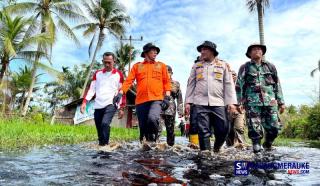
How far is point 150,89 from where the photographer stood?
23.4 ft

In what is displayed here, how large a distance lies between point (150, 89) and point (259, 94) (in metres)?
2.01

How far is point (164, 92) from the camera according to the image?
24.3 ft

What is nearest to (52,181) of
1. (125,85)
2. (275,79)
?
(125,85)

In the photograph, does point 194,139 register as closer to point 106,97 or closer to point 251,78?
point 106,97

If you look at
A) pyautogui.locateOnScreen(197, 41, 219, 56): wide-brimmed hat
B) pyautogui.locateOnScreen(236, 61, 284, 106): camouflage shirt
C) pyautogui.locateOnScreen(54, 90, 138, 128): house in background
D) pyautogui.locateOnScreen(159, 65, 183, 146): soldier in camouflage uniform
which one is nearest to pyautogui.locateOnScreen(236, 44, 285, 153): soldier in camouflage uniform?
pyautogui.locateOnScreen(236, 61, 284, 106): camouflage shirt

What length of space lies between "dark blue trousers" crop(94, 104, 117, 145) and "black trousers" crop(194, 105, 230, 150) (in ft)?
6.60

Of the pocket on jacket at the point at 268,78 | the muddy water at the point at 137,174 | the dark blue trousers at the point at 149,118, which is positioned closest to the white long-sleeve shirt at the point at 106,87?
the dark blue trousers at the point at 149,118

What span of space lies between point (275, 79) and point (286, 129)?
2024 cm

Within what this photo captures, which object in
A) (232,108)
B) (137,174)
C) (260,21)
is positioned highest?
(260,21)

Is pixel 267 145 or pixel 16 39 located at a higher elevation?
pixel 16 39

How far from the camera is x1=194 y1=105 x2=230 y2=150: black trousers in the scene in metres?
5.72

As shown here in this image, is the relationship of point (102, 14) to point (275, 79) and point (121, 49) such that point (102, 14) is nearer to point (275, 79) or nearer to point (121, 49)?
point (121, 49)

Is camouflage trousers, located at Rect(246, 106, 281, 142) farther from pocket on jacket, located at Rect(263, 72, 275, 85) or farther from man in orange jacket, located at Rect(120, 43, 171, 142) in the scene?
man in orange jacket, located at Rect(120, 43, 171, 142)
